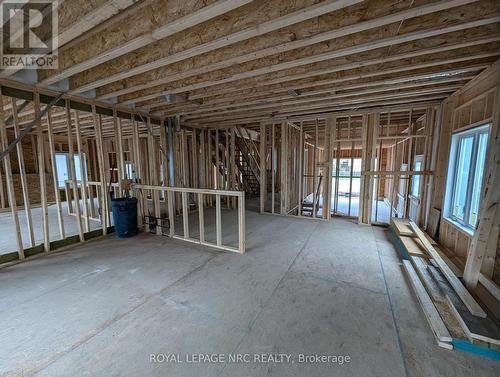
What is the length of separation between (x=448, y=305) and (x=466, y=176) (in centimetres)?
Answer: 244

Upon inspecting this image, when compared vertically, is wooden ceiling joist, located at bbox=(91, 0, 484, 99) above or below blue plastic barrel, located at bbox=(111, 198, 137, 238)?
above

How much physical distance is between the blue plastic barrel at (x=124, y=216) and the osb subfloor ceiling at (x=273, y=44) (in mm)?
1968

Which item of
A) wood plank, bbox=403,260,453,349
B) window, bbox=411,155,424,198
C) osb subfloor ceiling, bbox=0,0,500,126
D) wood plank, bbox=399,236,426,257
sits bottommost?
wood plank, bbox=403,260,453,349

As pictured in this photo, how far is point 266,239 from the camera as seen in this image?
4242 millimetres

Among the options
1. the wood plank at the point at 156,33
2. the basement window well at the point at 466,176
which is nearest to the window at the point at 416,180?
the basement window well at the point at 466,176

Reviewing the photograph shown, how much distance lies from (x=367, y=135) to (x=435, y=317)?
4008 mm

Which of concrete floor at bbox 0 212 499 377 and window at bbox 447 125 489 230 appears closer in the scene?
concrete floor at bbox 0 212 499 377

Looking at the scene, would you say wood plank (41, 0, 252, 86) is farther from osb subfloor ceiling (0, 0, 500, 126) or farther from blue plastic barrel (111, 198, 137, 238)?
blue plastic barrel (111, 198, 137, 238)

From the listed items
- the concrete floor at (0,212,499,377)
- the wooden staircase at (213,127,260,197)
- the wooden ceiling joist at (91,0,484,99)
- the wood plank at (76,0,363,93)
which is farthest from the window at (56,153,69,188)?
the wood plank at (76,0,363,93)

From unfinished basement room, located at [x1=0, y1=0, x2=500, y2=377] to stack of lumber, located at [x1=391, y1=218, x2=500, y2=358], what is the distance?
0.02 meters

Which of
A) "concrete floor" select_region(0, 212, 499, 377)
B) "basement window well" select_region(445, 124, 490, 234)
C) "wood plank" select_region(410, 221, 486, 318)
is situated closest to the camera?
"concrete floor" select_region(0, 212, 499, 377)

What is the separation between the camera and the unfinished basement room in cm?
170

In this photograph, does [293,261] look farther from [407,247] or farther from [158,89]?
[158,89]

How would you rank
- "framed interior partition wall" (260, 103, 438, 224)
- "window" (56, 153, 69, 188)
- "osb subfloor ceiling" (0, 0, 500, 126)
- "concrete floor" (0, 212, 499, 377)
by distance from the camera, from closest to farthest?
"concrete floor" (0, 212, 499, 377) < "osb subfloor ceiling" (0, 0, 500, 126) < "framed interior partition wall" (260, 103, 438, 224) < "window" (56, 153, 69, 188)
